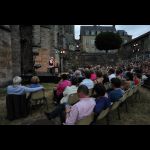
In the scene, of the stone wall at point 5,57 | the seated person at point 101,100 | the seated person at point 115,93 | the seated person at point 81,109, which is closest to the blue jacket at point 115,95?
the seated person at point 115,93

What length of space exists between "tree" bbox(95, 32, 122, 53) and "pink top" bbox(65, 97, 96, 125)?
228 ft

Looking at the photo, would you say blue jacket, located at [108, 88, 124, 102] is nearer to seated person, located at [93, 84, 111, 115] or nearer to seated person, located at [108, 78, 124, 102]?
seated person, located at [108, 78, 124, 102]

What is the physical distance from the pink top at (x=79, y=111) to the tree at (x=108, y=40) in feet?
228

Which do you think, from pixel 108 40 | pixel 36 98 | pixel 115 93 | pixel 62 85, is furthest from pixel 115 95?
pixel 108 40

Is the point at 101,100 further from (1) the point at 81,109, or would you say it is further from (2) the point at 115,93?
(2) the point at 115,93

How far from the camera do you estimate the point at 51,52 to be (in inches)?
1393

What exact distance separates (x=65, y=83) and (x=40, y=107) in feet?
5.70

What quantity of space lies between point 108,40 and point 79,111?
7032 centimetres

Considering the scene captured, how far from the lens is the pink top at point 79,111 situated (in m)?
5.81

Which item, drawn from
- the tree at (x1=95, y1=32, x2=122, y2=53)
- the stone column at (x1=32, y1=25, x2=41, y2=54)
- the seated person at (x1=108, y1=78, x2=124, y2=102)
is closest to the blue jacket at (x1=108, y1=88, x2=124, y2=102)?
the seated person at (x1=108, y1=78, x2=124, y2=102)

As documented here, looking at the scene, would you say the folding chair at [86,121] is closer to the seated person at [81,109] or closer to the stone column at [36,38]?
the seated person at [81,109]
